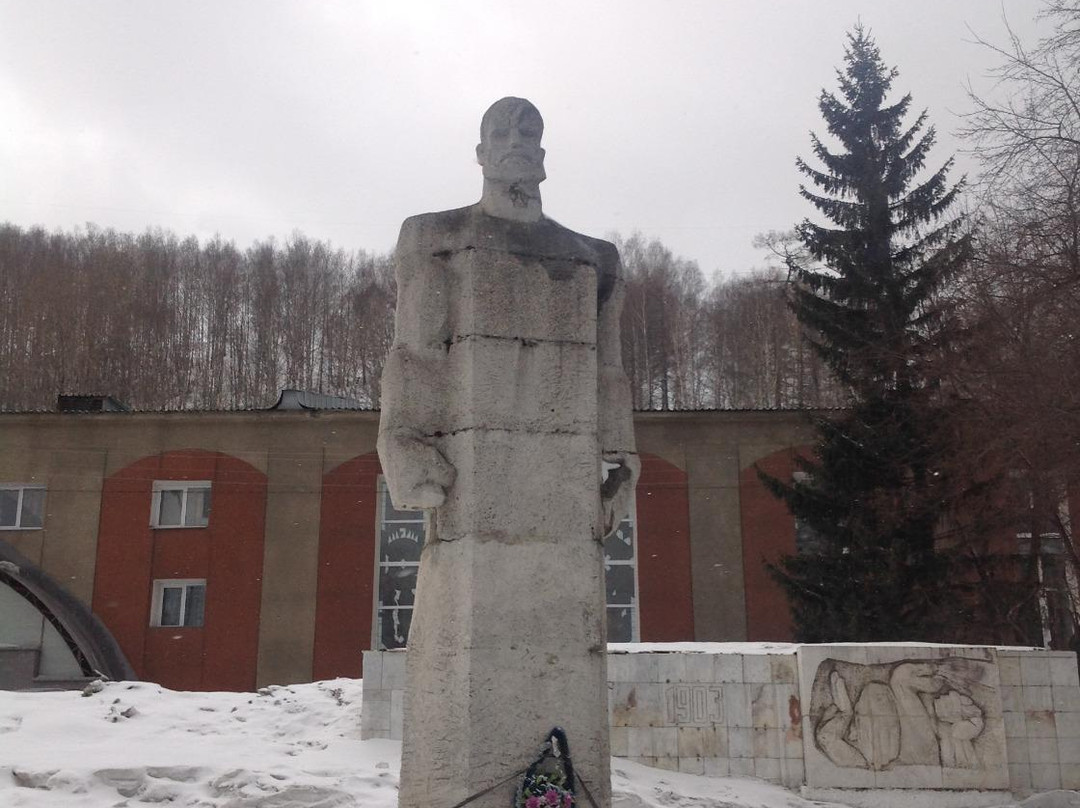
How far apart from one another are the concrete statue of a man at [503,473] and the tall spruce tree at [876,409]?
12.0 meters

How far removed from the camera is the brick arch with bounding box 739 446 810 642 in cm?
2173

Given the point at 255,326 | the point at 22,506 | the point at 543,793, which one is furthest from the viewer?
the point at 255,326

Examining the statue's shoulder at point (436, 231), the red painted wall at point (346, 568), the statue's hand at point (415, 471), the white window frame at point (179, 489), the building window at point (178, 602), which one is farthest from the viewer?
the white window frame at point (179, 489)

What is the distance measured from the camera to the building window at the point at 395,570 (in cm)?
2191

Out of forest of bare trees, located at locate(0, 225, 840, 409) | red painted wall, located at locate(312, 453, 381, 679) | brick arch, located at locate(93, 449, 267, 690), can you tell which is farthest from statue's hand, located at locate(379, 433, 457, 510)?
forest of bare trees, located at locate(0, 225, 840, 409)

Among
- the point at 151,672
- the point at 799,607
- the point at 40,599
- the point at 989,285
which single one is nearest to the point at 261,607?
the point at 151,672

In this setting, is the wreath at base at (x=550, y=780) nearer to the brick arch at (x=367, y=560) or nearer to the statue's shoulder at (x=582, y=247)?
the statue's shoulder at (x=582, y=247)

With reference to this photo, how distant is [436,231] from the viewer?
464cm

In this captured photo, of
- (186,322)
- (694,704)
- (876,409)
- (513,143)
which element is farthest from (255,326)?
(513,143)

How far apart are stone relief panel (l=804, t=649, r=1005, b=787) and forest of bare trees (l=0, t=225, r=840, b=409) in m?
23.4

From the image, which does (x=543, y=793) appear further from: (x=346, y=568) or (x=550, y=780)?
(x=346, y=568)

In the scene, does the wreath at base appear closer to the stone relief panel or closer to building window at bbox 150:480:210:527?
the stone relief panel

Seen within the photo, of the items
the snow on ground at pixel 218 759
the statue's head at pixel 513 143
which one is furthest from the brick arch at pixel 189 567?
the statue's head at pixel 513 143

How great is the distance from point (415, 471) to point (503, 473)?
36cm
